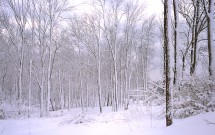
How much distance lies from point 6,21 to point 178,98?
18.6 meters

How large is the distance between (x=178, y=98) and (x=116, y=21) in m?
14.7

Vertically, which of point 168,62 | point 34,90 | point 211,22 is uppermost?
point 211,22

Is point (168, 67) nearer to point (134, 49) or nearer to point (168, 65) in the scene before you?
point (168, 65)

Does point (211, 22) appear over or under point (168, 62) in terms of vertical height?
over

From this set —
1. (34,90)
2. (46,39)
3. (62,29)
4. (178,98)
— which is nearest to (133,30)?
(62,29)

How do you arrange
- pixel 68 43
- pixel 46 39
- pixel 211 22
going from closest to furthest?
1. pixel 211 22
2. pixel 46 39
3. pixel 68 43

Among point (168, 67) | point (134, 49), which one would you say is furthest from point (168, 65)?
point (134, 49)

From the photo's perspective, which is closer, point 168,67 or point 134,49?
point 168,67

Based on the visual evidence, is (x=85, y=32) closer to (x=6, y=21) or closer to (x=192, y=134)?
(x=6, y=21)

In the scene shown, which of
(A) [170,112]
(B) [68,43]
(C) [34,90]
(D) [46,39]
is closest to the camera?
(A) [170,112]

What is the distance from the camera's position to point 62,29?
25359 millimetres

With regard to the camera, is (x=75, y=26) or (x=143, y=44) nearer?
(x=75, y=26)

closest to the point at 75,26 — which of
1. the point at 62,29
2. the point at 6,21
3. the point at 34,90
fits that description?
the point at 62,29

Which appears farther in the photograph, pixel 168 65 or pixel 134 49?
pixel 134 49
